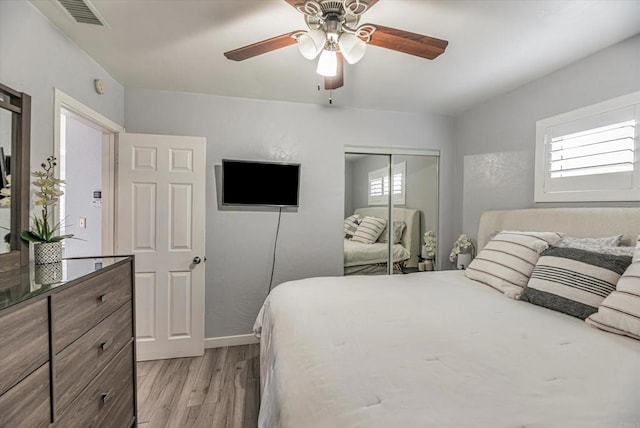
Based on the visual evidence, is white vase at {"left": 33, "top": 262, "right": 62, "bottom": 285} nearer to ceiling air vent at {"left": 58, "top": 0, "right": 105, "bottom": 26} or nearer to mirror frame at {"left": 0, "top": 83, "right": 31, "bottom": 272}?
mirror frame at {"left": 0, "top": 83, "right": 31, "bottom": 272}

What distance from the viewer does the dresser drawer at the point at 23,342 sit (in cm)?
77

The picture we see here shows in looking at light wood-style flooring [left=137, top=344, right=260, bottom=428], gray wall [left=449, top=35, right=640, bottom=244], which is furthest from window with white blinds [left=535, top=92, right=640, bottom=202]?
light wood-style flooring [left=137, top=344, right=260, bottom=428]

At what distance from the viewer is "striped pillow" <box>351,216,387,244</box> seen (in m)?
3.33

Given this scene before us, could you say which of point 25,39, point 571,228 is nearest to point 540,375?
point 571,228

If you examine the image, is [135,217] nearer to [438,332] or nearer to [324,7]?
[324,7]

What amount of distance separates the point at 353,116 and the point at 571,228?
218cm

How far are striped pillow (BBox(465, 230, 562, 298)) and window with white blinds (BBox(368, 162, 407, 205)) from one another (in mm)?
1355

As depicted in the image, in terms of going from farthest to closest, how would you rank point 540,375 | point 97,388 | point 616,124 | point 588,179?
1. point 588,179
2. point 616,124
3. point 97,388
4. point 540,375

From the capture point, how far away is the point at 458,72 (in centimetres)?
235

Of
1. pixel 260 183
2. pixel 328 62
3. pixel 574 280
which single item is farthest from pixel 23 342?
pixel 574 280

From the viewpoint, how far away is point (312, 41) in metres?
1.42

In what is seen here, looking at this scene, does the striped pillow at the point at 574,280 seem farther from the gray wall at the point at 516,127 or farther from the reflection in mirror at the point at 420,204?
the reflection in mirror at the point at 420,204

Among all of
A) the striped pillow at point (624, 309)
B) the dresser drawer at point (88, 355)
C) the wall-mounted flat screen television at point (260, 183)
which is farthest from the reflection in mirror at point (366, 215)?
the dresser drawer at point (88, 355)

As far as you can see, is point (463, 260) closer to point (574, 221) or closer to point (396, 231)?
point (396, 231)
